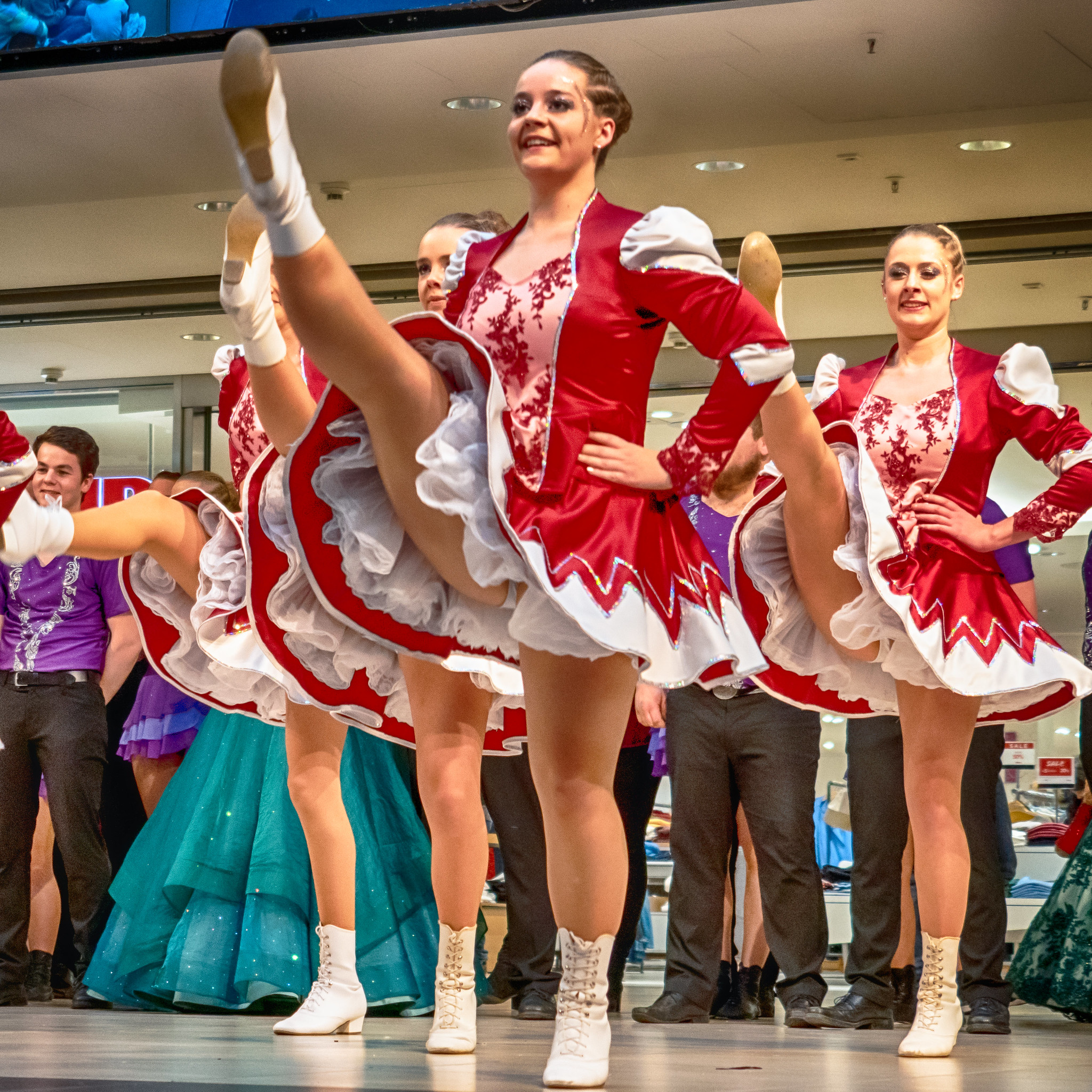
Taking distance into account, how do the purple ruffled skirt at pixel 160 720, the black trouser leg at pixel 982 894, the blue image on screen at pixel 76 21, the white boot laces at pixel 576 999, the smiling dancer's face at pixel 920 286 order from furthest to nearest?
the blue image on screen at pixel 76 21
the purple ruffled skirt at pixel 160 720
the black trouser leg at pixel 982 894
the smiling dancer's face at pixel 920 286
the white boot laces at pixel 576 999

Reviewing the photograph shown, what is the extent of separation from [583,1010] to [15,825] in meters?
3.03

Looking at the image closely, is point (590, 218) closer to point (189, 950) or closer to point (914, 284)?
point (914, 284)

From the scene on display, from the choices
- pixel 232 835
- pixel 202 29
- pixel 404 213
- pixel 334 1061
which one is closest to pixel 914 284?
pixel 334 1061

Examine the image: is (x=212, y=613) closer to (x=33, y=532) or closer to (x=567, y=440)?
(x=33, y=532)

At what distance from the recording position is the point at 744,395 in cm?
220

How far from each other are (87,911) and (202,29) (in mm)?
3509

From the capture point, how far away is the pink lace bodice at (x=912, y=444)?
312 centimetres

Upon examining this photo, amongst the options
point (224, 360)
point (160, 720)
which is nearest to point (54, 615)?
point (160, 720)

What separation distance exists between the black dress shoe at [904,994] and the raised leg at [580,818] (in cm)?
213

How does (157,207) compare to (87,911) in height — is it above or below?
above

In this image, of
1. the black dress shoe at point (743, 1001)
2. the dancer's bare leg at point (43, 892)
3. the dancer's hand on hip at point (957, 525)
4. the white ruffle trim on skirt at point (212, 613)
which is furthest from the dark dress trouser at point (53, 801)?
the dancer's hand on hip at point (957, 525)

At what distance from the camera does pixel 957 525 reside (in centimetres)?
301

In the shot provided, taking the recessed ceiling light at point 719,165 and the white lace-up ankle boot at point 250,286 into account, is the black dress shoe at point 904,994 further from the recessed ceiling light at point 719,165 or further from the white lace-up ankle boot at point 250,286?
the recessed ceiling light at point 719,165

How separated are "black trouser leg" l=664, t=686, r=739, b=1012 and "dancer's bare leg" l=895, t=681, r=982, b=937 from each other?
1.02 m
